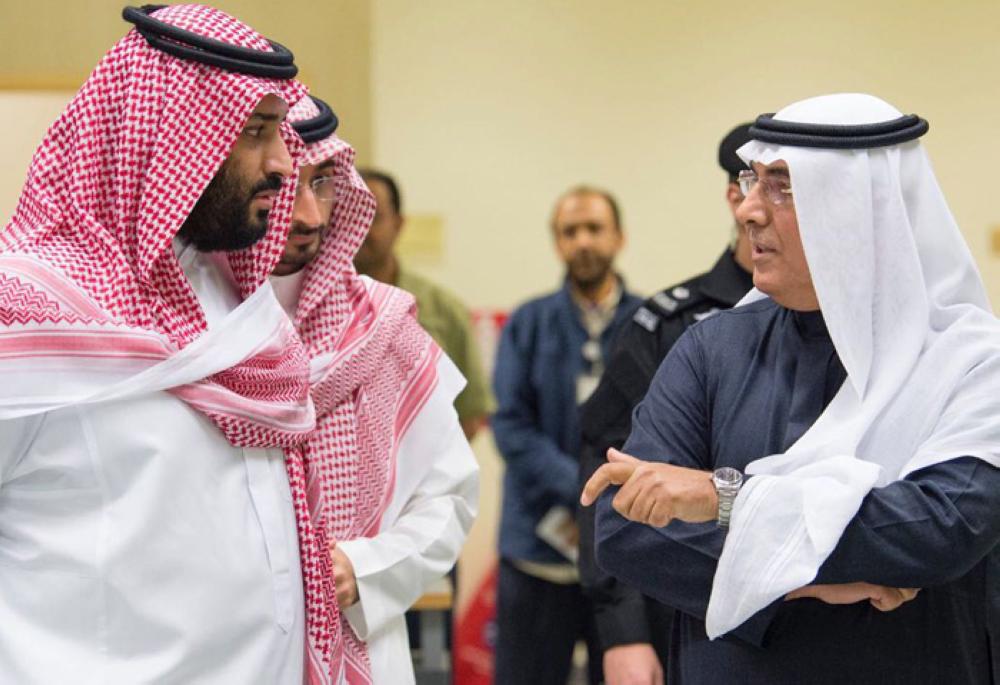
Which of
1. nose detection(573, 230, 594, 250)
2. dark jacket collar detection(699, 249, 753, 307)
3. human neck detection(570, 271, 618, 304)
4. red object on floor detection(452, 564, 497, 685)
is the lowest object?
red object on floor detection(452, 564, 497, 685)

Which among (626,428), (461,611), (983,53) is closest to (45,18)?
(626,428)

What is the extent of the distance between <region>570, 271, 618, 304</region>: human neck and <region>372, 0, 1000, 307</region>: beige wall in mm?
1424

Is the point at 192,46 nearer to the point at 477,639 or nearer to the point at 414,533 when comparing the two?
the point at 414,533

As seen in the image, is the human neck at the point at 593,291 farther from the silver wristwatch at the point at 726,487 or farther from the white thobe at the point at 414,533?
the silver wristwatch at the point at 726,487

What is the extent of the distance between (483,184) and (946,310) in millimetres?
4215

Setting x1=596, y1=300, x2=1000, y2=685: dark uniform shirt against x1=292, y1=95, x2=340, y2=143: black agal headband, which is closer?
x1=596, y1=300, x2=1000, y2=685: dark uniform shirt

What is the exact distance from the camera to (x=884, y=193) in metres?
1.97

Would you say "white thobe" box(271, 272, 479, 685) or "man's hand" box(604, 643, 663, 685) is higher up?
"white thobe" box(271, 272, 479, 685)

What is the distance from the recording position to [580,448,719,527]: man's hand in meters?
1.83

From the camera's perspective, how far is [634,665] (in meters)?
2.71

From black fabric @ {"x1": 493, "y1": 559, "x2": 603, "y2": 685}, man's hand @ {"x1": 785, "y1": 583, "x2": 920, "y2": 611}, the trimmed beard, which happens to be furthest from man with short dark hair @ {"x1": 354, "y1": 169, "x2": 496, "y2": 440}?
man's hand @ {"x1": 785, "y1": 583, "x2": 920, "y2": 611}

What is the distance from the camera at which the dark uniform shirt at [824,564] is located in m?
1.81

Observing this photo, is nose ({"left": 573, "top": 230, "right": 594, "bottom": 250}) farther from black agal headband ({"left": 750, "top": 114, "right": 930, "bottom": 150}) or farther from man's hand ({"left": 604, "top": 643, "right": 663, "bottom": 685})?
black agal headband ({"left": 750, "top": 114, "right": 930, "bottom": 150})

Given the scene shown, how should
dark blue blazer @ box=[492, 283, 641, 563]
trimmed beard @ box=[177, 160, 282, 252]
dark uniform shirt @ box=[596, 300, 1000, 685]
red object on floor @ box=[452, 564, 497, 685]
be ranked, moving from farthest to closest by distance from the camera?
red object on floor @ box=[452, 564, 497, 685], dark blue blazer @ box=[492, 283, 641, 563], trimmed beard @ box=[177, 160, 282, 252], dark uniform shirt @ box=[596, 300, 1000, 685]
